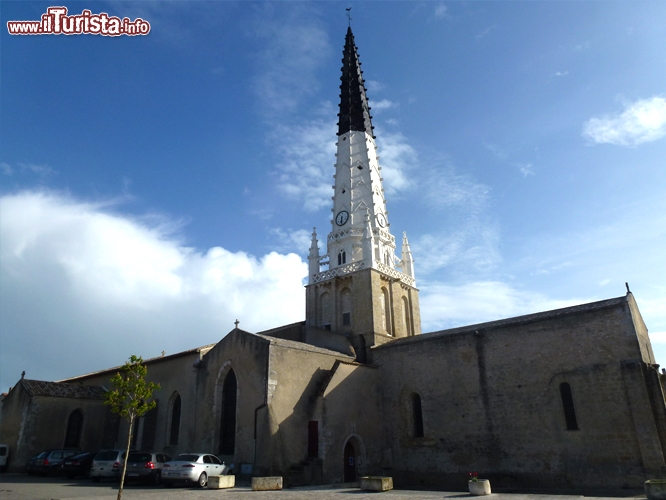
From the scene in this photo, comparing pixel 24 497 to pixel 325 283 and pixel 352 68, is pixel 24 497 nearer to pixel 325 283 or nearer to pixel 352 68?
pixel 325 283

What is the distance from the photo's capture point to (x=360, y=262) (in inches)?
1215

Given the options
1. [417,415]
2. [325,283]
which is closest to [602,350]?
[417,415]

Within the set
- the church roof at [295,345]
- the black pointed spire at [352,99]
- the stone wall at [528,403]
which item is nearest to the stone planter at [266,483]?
the church roof at [295,345]

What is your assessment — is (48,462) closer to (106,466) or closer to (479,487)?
(106,466)

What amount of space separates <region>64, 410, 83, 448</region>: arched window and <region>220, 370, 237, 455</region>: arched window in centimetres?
1105

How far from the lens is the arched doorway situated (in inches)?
914

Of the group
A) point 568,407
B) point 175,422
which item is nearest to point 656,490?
point 568,407

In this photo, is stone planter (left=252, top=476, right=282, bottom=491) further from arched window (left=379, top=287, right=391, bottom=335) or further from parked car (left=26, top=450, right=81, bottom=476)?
arched window (left=379, top=287, right=391, bottom=335)

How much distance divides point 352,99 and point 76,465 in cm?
2960

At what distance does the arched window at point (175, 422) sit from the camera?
27078 millimetres

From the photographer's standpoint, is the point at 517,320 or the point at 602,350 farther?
the point at 517,320

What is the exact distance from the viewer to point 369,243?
31.0 m

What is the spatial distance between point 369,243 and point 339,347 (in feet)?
22.6

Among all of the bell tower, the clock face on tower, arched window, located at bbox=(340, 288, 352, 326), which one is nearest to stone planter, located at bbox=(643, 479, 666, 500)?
the bell tower
